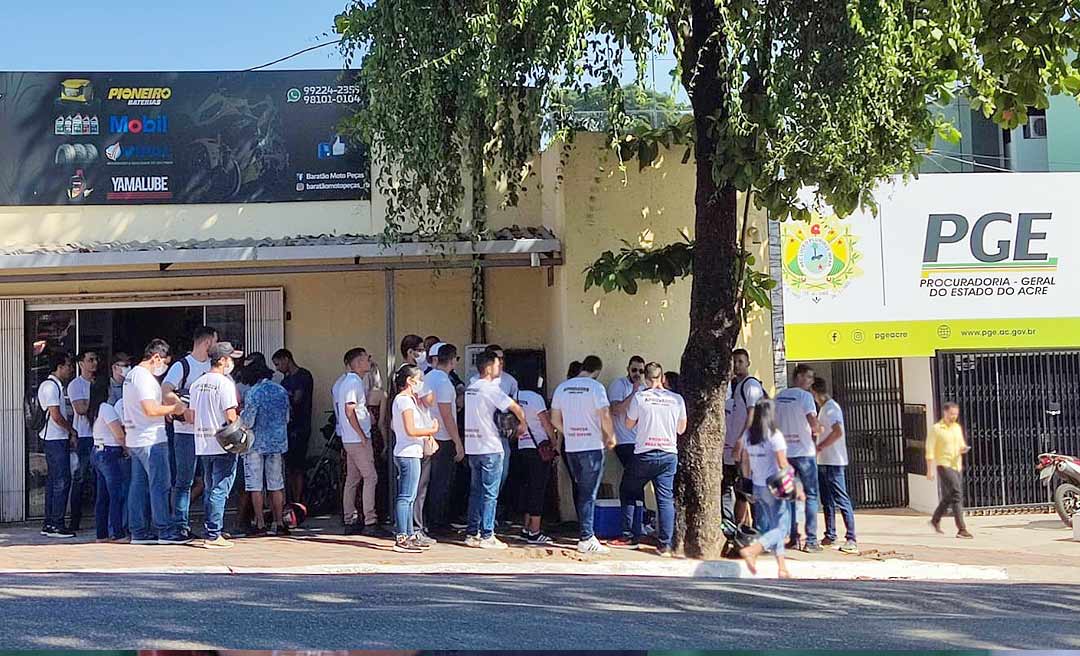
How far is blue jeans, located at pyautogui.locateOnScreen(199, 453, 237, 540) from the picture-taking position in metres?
9.21

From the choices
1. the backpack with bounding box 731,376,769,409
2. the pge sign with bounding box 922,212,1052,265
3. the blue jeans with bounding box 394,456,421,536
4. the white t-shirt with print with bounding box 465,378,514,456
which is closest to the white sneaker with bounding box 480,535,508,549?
the blue jeans with bounding box 394,456,421,536

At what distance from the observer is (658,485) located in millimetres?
6641

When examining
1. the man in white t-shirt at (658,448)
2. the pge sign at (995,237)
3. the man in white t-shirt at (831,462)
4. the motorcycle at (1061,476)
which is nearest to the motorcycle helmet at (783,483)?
the man in white t-shirt at (831,462)

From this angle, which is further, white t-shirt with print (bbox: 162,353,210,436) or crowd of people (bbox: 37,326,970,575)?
white t-shirt with print (bbox: 162,353,210,436)

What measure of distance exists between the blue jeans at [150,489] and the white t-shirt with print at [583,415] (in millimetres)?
3290

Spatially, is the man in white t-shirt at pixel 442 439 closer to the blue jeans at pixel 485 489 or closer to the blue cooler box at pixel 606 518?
the blue jeans at pixel 485 489

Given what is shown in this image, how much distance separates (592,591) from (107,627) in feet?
9.97

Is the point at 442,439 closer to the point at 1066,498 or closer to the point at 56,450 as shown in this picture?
the point at 56,450

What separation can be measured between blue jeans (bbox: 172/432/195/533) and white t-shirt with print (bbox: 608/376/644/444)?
343 cm

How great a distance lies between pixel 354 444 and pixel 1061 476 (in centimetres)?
635

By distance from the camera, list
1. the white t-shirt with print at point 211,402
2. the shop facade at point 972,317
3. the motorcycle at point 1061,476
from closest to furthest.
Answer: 1. the shop facade at point 972,317
2. the motorcycle at point 1061,476
3. the white t-shirt with print at point 211,402

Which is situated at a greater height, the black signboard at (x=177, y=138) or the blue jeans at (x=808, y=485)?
the black signboard at (x=177, y=138)

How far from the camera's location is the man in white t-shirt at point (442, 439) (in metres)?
9.57

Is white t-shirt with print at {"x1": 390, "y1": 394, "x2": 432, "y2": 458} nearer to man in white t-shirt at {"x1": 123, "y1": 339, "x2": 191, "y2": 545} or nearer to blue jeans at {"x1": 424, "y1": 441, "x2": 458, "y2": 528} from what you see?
blue jeans at {"x1": 424, "y1": 441, "x2": 458, "y2": 528}
